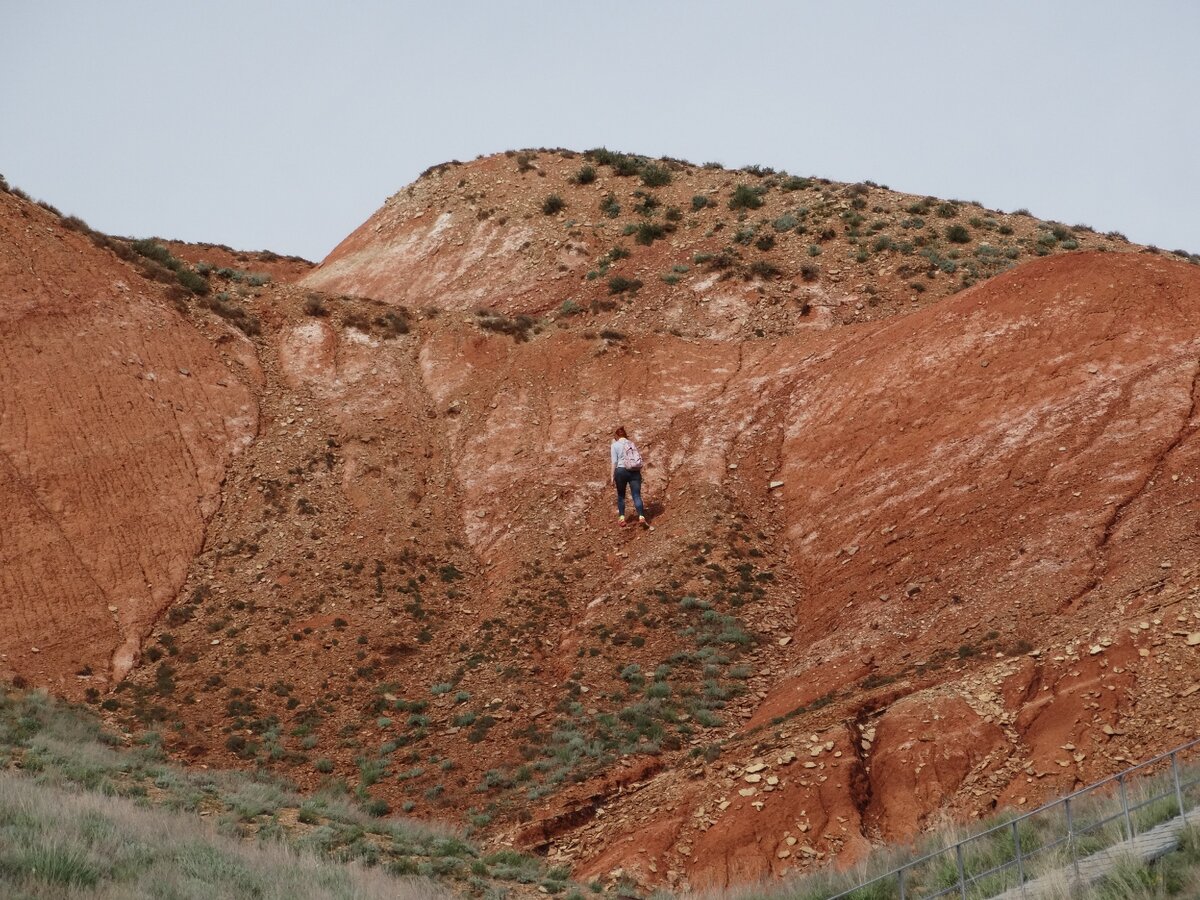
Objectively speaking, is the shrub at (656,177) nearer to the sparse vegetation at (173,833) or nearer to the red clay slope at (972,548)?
the red clay slope at (972,548)

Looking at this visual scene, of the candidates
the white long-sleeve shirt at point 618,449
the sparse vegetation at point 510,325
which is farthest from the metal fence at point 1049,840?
the sparse vegetation at point 510,325

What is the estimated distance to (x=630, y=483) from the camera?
22250 mm

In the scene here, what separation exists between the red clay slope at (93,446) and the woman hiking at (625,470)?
25.0ft

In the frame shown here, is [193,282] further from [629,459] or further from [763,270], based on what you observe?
[763,270]

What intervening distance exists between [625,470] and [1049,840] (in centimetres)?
1215

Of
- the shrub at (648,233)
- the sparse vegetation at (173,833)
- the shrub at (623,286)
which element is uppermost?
the shrub at (648,233)

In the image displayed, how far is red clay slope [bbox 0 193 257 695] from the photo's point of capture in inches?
800

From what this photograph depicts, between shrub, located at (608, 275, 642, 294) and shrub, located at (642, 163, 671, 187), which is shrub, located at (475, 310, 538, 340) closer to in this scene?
shrub, located at (608, 275, 642, 294)

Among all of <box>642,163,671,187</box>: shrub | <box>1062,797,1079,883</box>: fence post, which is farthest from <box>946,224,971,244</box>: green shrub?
<box>1062,797,1079,883</box>: fence post

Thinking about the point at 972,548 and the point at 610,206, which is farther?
the point at 610,206

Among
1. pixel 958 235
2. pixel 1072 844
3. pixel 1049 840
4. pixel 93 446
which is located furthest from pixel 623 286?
pixel 1072 844

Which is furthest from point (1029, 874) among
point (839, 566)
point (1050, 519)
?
point (839, 566)

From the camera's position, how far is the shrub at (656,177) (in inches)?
1531

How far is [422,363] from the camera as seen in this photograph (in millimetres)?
28453
